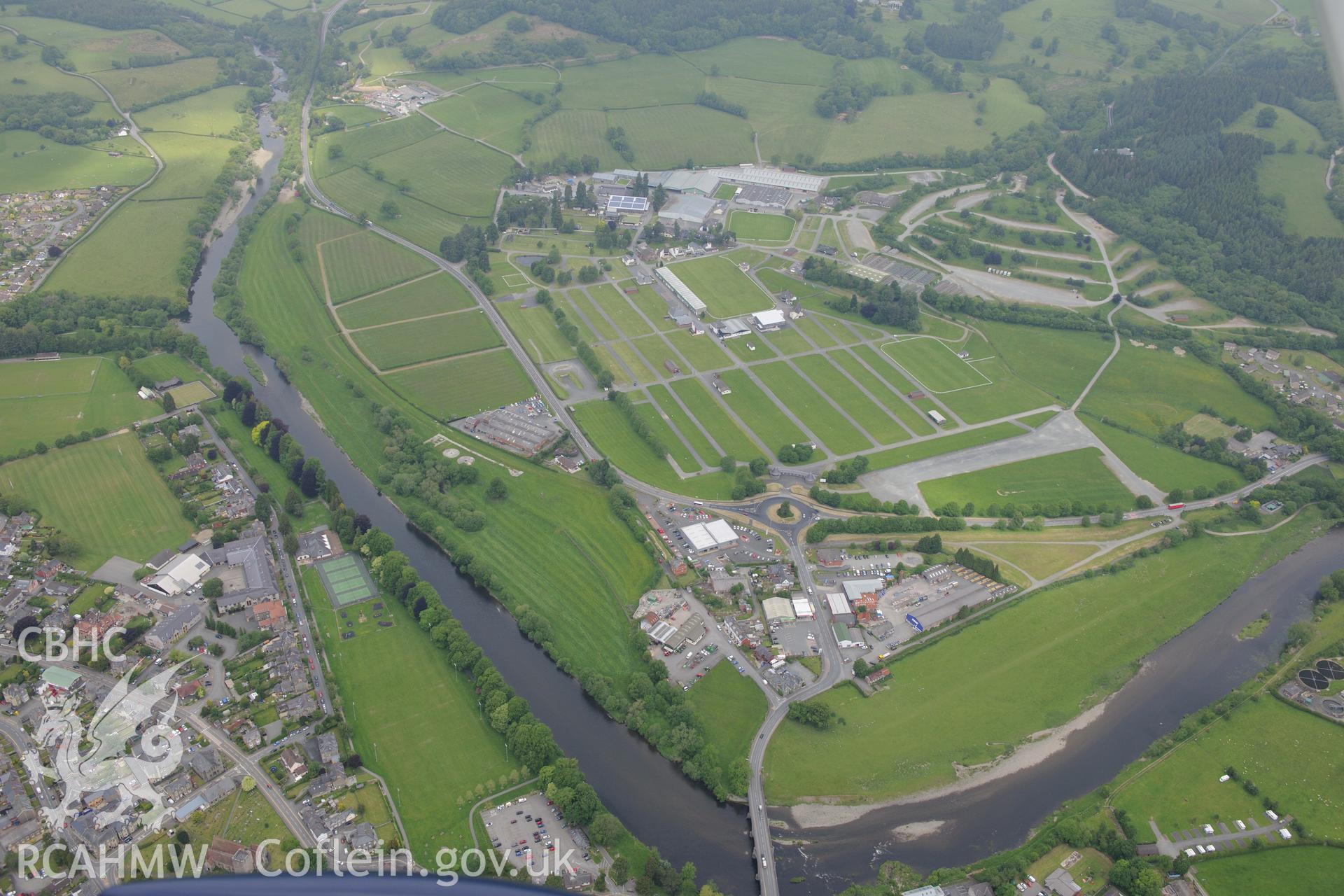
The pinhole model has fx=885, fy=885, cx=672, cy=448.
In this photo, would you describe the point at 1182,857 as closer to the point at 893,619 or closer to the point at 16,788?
the point at 893,619

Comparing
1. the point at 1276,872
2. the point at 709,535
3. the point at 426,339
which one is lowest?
the point at 426,339

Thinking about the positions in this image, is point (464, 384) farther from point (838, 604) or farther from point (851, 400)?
point (838, 604)

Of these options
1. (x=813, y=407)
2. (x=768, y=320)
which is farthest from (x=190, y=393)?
(x=813, y=407)

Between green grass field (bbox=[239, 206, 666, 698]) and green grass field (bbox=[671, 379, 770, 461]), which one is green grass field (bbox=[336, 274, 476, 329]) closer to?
green grass field (bbox=[239, 206, 666, 698])

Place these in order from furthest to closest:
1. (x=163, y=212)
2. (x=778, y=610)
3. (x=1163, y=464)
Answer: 1. (x=163, y=212)
2. (x=1163, y=464)
3. (x=778, y=610)

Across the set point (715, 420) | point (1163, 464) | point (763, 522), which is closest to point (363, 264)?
point (715, 420)

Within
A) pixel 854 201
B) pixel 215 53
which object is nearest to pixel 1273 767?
pixel 854 201

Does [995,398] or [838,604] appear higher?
[995,398]

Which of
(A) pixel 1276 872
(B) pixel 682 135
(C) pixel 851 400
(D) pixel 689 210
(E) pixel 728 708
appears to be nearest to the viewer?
(A) pixel 1276 872

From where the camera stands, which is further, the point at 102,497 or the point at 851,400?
the point at 851,400
